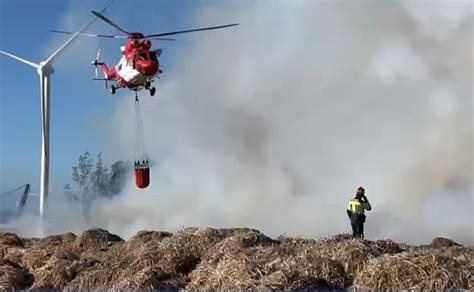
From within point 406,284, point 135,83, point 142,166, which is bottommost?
point 406,284

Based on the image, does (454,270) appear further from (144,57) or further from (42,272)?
(144,57)

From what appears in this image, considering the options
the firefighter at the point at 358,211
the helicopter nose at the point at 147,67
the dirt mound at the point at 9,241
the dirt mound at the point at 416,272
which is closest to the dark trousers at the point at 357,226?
the firefighter at the point at 358,211

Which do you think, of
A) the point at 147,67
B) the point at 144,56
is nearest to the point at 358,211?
the point at 147,67

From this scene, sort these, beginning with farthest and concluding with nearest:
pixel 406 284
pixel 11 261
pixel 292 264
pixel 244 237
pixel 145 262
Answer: pixel 11 261, pixel 244 237, pixel 145 262, pixel 292 264, pixel 406 284

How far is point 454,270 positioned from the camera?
57.6 feet

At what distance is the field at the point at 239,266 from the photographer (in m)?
17.5

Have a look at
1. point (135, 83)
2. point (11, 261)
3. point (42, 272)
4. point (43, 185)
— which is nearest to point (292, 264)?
point (42, 272)

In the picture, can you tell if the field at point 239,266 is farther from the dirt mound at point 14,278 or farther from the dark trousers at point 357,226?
the dark trousers at point 357,226

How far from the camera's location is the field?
17.5m

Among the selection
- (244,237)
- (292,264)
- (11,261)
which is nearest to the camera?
(292,264)

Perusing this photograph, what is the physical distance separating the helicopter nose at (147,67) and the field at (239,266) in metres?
9.65

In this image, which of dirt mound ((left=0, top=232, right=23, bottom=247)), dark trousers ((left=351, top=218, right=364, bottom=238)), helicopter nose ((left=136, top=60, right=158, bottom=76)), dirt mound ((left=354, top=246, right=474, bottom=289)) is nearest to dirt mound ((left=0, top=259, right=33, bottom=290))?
dirt mound ((left=0, top=232, right=23, bottom=247))

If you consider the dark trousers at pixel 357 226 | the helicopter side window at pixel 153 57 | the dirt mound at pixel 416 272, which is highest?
the helicopter side window at pixel 153 57

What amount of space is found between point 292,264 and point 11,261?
10028 mm
